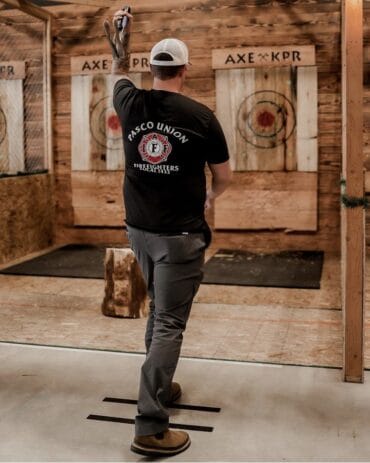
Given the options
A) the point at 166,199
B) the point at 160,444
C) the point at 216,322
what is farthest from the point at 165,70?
the point at 216,322

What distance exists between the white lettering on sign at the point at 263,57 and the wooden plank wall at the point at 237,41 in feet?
0.27

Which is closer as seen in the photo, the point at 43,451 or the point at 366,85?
the point at 43,451

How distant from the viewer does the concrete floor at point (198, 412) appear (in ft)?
8.00

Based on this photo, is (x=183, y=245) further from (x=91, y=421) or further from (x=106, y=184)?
(x=106, y=184)

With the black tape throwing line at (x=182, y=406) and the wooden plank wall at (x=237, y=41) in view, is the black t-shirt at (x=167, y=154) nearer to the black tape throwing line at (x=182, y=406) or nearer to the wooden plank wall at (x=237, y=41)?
the black tape throwing line at (x=182, y=406)

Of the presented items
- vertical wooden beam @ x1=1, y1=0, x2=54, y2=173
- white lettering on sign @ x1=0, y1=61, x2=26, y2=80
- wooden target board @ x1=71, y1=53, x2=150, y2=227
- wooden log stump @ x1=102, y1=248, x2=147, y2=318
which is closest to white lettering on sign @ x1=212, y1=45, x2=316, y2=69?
wooden target board @ x1=71, y1=53, x2=150, y2=227

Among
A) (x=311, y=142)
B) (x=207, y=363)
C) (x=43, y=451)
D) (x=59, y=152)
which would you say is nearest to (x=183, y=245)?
(x=43, y=451)

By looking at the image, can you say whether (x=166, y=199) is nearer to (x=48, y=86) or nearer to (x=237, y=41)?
(x=237, y=41)

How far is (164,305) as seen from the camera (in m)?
2.50

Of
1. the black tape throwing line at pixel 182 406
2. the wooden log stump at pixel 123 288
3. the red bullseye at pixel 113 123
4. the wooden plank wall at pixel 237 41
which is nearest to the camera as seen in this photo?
the black tape throwing line at pixel 182 406

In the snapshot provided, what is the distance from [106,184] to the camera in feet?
24.8

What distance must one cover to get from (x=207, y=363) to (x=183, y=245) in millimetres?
1175

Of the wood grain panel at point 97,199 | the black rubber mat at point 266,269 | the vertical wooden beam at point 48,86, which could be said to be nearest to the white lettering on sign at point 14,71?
the vertical wooden beam at point 48,86

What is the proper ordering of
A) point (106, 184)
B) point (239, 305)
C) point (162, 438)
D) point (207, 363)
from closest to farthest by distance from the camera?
point (162, 438) < point (207, 363) < point (239, 305) < point (106, 184)
